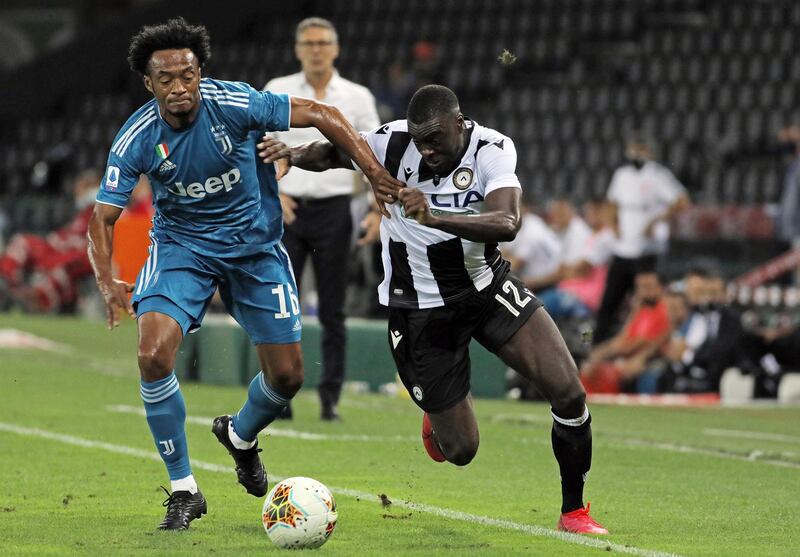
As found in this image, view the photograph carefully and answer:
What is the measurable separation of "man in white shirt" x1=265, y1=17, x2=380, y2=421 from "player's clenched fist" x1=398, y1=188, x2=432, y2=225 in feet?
13.8

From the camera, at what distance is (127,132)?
682 centimetres

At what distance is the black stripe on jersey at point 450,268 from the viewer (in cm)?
710

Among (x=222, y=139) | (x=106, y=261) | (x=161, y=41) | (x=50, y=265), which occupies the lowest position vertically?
(x=50, y=265)

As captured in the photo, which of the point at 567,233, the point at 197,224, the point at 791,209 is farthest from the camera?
the point at 791,209

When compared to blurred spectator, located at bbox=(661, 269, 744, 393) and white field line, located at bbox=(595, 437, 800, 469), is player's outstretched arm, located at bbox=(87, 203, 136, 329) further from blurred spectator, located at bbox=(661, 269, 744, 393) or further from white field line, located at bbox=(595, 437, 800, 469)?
blurred spectator, located at bbox=(661, 269, 744, 393)

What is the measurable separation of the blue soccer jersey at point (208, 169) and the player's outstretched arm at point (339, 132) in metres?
0.07

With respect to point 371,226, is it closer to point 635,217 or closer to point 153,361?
point 153,361

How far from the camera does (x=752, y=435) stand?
37.4 feet

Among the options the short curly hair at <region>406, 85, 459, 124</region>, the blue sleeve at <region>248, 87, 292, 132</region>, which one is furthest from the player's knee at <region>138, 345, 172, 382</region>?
the short curly hair at <region>406, 85, 459, 124</region>

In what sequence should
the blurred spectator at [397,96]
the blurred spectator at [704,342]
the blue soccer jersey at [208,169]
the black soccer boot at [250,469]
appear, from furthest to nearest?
the blurred spectator at [397,96] < the blurred spectator at [704,342] < the black soccer boot at [250,469] < the blue soccer jersey at [208,169]

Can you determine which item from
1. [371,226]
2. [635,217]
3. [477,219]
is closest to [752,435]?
[371,226]

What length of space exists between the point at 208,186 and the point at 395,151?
2.88 ft

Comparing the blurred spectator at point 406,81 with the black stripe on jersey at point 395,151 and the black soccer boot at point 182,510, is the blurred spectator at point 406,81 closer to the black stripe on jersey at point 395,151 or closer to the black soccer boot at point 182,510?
the black stripe on jersey at point 395,151

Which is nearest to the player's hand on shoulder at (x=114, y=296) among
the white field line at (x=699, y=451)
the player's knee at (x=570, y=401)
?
the player's knee at (x=570, y=401)
